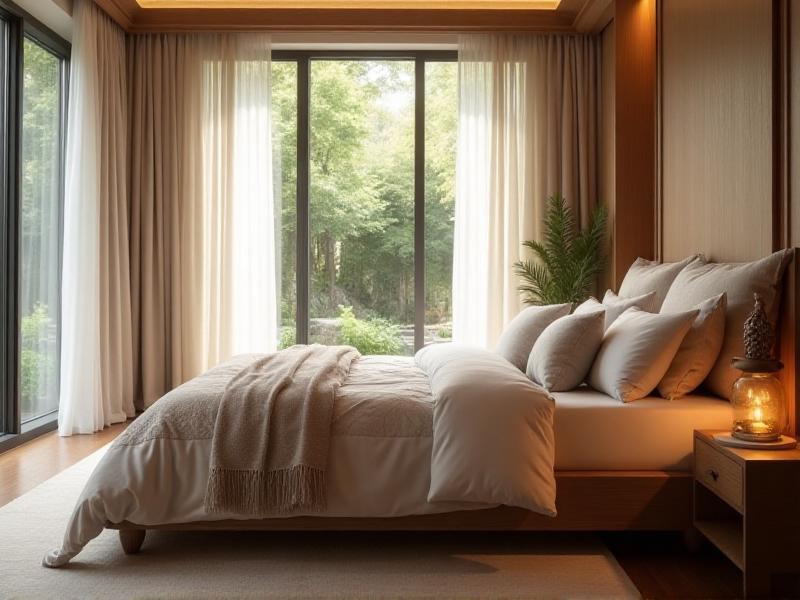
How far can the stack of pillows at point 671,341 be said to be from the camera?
2.90 metres

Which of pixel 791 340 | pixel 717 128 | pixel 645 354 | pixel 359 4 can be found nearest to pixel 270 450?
pixel 645 354

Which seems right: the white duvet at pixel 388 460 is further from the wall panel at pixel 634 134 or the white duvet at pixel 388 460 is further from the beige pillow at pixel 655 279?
the wall panel at pixel 634 134

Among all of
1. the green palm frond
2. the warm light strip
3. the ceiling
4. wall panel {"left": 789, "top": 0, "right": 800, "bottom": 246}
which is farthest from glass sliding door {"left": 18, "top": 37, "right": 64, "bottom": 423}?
wall panel {"left": 789, "top": 0, "right": 800, "bottom": 246}

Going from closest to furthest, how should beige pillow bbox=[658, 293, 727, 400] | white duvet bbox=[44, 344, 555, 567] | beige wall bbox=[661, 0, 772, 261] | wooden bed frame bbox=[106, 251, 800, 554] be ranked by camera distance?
white duvet bbox=[44, 344, 555, 567], wooden bed frame bbox=[106, 251, 800, 554], beige pillow bbox=[658, 293, 727, 400], beige wall bbox=[661, 0, 772, 261]

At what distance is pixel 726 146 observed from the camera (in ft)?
11.5

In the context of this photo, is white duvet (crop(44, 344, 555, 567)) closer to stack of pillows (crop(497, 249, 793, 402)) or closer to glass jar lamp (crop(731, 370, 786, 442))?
stack of pillows (crop(497, 249, 793, 402))

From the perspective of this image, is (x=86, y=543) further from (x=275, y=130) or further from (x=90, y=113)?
(x=275, y=130)

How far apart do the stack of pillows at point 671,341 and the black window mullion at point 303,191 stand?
297cm

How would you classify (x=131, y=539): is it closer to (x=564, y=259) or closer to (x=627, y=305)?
(x=627, y=305)

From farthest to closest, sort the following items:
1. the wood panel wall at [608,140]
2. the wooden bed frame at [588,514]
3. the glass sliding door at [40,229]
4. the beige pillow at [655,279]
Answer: the wood panel wall at [608,140]
the glass sliding door at [40,229]
the beige pillow at [655,279]
the wooden bed frame at [588,514]

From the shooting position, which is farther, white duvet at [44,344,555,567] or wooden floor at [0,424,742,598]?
white duvet at [44,344,555,567]

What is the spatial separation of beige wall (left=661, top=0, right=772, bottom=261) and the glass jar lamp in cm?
68

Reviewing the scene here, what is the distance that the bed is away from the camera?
2.76 metres

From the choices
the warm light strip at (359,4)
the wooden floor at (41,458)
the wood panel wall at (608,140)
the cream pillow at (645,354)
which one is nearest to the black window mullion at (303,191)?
the warm light strip at (359,4)
